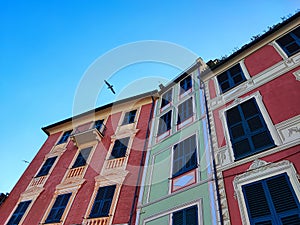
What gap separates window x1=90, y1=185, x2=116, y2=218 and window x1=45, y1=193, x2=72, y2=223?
6.26ft

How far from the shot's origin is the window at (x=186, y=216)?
6.84 metres

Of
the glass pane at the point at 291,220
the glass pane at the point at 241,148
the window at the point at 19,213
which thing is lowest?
the glass pane at the point at 291,220

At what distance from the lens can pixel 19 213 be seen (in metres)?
11.9

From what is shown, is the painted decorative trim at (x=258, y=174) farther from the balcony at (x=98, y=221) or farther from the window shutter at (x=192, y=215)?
the balcony at (x=98, y=221)

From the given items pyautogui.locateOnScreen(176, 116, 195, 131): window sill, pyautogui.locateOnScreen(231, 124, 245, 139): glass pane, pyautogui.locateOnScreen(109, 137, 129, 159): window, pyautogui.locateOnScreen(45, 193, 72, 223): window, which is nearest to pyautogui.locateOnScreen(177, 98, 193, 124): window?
pyautogui.locateOnScreen(176, 116, 195, 131): window sill

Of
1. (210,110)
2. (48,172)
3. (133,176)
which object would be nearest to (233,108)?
(210,110)

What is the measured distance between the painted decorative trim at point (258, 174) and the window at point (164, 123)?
5.63 metres

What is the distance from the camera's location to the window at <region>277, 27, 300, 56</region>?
894cm

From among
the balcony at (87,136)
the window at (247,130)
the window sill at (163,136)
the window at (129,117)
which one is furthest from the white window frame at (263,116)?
the balcony at (87,136)

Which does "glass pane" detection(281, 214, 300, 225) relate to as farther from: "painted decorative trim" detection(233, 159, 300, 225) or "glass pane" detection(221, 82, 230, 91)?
"glass pane" detection(221, 82, 230, 91)

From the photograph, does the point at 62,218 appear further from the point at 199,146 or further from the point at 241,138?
the point at 241,138

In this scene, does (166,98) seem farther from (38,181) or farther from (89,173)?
A: (38,181)

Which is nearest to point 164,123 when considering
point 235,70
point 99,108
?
point 235,70

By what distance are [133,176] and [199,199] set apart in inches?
167
